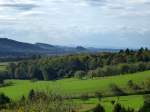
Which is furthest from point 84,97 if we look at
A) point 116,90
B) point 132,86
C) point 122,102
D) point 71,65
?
point 71,65

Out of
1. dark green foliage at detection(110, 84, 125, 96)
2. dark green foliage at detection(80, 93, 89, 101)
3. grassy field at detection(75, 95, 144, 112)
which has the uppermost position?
dark green foliage at detection(110, 84, 125, 96)

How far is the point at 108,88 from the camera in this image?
71.3m

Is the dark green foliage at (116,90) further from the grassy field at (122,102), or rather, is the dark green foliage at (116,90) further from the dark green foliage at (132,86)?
the dark green foliage at (132,86)

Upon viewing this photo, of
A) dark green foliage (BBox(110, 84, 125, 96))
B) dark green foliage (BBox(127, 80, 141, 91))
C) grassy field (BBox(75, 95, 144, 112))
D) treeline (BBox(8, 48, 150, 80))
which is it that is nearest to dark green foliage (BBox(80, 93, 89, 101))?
grassy field (BBox(75, 95, 144, 112))

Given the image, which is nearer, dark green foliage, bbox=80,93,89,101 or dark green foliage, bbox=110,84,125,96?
dark green foliage, bbox=80,93,89,101

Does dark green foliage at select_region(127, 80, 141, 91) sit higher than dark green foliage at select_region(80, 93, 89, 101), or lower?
higher

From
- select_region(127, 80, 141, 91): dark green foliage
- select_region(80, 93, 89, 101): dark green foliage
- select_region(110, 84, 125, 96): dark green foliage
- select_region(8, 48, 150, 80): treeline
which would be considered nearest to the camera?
select_region(80, 93, 89, 101): dark green foliage

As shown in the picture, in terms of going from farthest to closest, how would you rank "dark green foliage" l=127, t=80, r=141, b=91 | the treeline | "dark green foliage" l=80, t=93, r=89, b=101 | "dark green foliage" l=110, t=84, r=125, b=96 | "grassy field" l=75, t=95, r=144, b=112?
the treeline, "dark green foliage" l=127, t=80, r=141, b=91, "dark green foliage" l=110, t=84, r=125, b=96, "dark green foliage" l=80, t=93, r=89, b=101, "grassy field" l=75, t=95, r=144, b=112

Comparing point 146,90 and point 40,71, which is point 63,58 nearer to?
point 40,71

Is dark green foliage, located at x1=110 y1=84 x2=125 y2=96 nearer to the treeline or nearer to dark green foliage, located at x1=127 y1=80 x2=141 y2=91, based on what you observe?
dark green foliage, located at x1=127 y1=80 x2=141 y2=91

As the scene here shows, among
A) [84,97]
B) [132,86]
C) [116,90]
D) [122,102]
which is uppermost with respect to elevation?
[132,86]

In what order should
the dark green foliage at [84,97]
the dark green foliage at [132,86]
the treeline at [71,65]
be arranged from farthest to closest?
the treeline at [71,65]
the dark green foliage at [132,86]
the dark green foliage at [84,97]

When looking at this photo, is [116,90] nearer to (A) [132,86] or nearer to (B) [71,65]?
(A) [132,86]

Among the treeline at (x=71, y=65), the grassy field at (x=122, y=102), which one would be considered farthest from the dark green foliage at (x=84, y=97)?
the treeline at (x=71, y=65)
